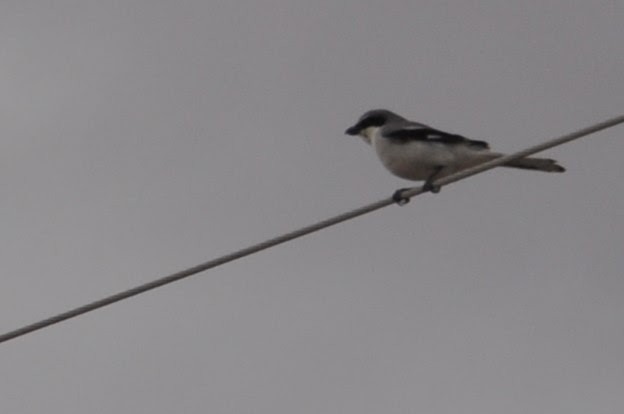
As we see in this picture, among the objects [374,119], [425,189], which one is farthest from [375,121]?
[425,189]

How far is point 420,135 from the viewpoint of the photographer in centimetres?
1280

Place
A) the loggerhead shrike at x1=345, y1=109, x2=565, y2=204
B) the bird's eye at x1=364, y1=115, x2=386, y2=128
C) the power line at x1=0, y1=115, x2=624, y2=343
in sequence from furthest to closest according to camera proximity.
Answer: the bird's eye at x1=364, y1=115, x2=386, y2=128, the loggerhead shrike at x1=345, y1=109, x2=565, y2=204, the power line at x1=0, y1=115, x2=624, y2=343

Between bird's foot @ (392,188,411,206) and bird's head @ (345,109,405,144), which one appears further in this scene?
bird's head @ (345,109,405,144)

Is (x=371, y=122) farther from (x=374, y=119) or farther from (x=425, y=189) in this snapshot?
(x=425, y=189)

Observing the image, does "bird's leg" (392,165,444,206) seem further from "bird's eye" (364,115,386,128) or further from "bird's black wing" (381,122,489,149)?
"bird's eye" (364,115,386,128)

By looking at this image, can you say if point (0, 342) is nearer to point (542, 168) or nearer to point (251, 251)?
point (251, 251)

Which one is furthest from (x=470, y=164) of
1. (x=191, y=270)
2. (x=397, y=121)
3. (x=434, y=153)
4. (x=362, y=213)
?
(x=191, y=270)

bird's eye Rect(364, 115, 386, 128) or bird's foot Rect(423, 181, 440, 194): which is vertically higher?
bird's eye Rect(364, 115, 386, 128)

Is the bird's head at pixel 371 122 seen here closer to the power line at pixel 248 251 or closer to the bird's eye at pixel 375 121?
the bird's eye at pixel 375 121

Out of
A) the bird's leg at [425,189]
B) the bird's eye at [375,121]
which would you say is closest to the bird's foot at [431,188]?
the bird's leg at [425,189]

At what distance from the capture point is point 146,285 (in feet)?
30.0

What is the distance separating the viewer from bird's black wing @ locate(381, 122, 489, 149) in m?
12.5

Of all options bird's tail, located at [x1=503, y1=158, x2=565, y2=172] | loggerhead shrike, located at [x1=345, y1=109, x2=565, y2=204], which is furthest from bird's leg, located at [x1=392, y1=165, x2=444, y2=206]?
bird's tail, located at [x1=503, y1=158, x2=565, y2=172]

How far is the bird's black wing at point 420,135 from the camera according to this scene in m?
12.5
